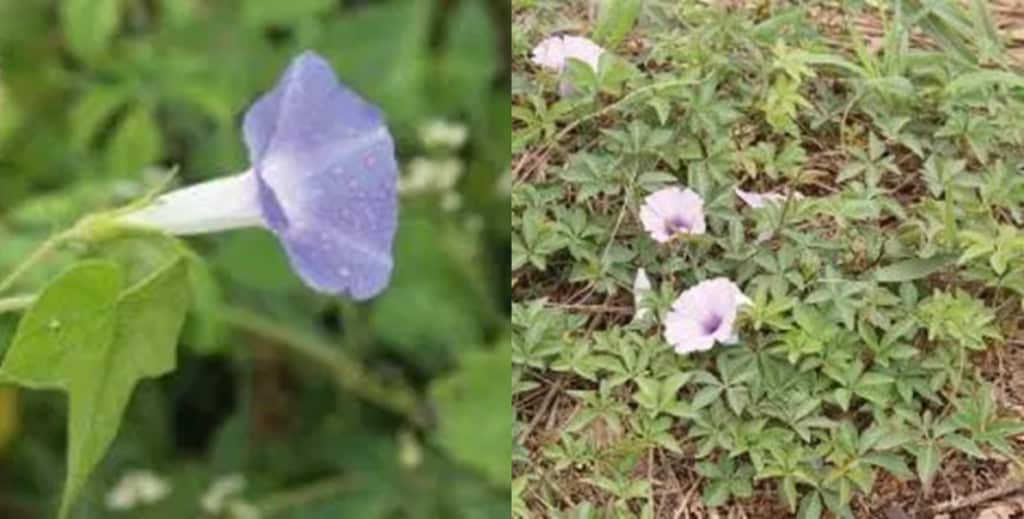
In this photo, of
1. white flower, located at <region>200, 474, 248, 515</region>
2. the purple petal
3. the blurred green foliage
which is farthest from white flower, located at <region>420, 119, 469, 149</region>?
the purple petal

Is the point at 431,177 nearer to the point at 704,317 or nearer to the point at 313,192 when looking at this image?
the point at 313,192

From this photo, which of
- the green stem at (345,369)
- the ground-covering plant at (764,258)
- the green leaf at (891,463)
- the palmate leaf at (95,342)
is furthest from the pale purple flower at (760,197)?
the green stem at (345,369)

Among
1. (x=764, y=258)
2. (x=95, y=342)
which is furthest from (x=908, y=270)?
(x=95, y=342)

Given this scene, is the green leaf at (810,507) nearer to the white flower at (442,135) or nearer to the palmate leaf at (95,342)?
the palmate leaf at (95,342)

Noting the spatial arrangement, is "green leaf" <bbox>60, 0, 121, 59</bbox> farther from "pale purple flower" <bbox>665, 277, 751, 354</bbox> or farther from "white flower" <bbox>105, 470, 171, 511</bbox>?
"pale purple flower" <bbox>665, 277, 751, 354</bbox>

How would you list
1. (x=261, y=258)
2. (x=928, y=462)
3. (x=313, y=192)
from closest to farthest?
1. (x=928, y=462)
2. (x=313, y=192)
3. (x=261, y=258)
